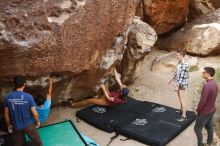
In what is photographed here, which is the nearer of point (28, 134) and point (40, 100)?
point (28, 134)

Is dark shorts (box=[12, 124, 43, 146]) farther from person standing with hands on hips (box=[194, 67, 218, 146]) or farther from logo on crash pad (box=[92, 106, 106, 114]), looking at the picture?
person standing with hands on hips (box=[194, 67, 218, 146])

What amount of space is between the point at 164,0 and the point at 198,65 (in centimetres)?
268

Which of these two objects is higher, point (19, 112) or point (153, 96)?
point (19, 112)

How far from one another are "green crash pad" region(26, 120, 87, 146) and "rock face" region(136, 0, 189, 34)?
6127 millimetres

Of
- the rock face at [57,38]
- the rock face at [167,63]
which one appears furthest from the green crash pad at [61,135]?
the rock face at [167,63]

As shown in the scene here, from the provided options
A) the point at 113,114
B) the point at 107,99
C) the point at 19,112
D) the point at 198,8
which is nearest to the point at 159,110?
the point at 113,114

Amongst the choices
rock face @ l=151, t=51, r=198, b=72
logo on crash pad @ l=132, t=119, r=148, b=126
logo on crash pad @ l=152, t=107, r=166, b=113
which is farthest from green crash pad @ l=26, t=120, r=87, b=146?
rock face @ l=151, t=51, r=198, b=72

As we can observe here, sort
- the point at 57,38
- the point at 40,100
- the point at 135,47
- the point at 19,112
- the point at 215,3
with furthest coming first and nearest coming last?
the point at 215,3
the point at 135,47
the point at 40,100
the point at 57,38
the point at 19,112

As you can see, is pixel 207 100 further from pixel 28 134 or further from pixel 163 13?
pixel 163 13

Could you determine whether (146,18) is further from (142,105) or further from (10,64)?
(10,64)

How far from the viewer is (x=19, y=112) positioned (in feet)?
20.7

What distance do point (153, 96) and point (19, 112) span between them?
15.1 feet

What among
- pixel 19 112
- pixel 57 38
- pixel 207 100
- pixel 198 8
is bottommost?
pixel 198 8

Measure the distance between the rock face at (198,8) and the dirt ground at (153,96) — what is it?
3.43 m
